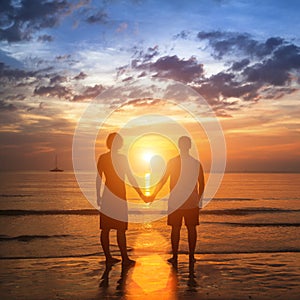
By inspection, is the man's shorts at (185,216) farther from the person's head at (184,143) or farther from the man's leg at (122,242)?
the person's head at (184,143)

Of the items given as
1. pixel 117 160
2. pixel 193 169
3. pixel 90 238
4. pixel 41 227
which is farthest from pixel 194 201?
pixel 41 227

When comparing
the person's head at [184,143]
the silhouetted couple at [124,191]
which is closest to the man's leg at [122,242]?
the silhouetted couple at [124,191]

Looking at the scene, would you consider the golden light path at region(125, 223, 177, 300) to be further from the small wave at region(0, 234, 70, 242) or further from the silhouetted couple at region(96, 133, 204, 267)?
the small wave at region(0, 234, 70, 242)

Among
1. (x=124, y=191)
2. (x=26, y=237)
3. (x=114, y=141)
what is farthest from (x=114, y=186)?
(x=26, y=237)

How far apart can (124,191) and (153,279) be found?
5.29 feet

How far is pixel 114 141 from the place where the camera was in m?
7.13

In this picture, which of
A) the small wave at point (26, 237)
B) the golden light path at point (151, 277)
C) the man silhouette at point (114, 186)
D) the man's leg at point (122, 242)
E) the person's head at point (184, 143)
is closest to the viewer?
the golden light path at point (151, 277)

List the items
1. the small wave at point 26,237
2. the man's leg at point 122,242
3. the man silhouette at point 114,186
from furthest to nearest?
the small wave at point 26,237 → the man's leg at point 122,242 → the man silhouette at point 114,186

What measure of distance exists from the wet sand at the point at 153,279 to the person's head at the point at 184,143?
2.24 metres

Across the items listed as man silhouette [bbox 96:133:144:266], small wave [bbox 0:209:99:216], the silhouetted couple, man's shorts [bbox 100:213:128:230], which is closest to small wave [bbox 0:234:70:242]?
the silhouetted couple

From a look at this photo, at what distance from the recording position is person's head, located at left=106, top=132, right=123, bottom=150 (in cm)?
712

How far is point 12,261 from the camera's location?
8.80 metres

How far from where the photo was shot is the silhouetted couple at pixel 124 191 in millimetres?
7148

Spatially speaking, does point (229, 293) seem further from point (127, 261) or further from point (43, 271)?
point (43, 271)
